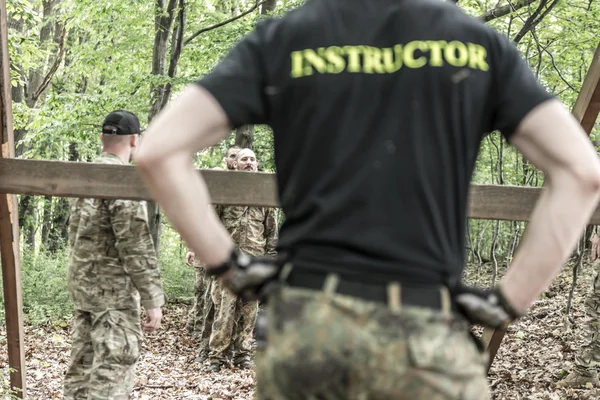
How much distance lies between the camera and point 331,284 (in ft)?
5.43

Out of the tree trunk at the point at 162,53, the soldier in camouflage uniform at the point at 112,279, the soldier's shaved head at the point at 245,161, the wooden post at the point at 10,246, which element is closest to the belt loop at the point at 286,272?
the soldier in camouflage uniform at the point at 112,279

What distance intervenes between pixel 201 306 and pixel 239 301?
2.23 meters

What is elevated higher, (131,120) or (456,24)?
(456,24)

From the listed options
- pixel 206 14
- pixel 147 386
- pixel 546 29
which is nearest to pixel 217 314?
pixel 147 386

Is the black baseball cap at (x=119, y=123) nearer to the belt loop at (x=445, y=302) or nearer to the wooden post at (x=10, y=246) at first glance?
the wooden post at (x=10, y=246)

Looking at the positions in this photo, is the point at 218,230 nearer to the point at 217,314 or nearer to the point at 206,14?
the point at 217,314

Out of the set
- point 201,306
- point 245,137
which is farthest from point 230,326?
point 245,137

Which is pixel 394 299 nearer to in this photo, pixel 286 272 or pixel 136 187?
pixel 286 272

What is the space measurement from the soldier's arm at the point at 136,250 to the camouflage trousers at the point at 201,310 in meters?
4.29

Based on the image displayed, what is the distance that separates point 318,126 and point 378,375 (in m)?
0.58

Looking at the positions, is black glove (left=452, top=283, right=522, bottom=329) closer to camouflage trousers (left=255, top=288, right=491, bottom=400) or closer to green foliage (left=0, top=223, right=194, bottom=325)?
camouflage trousers (left=255, top=288, right=491, bottom=400)

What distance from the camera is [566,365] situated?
7.96 metres

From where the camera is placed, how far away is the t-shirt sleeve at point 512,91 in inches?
67.6

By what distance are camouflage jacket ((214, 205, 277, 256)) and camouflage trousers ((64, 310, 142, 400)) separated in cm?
361
